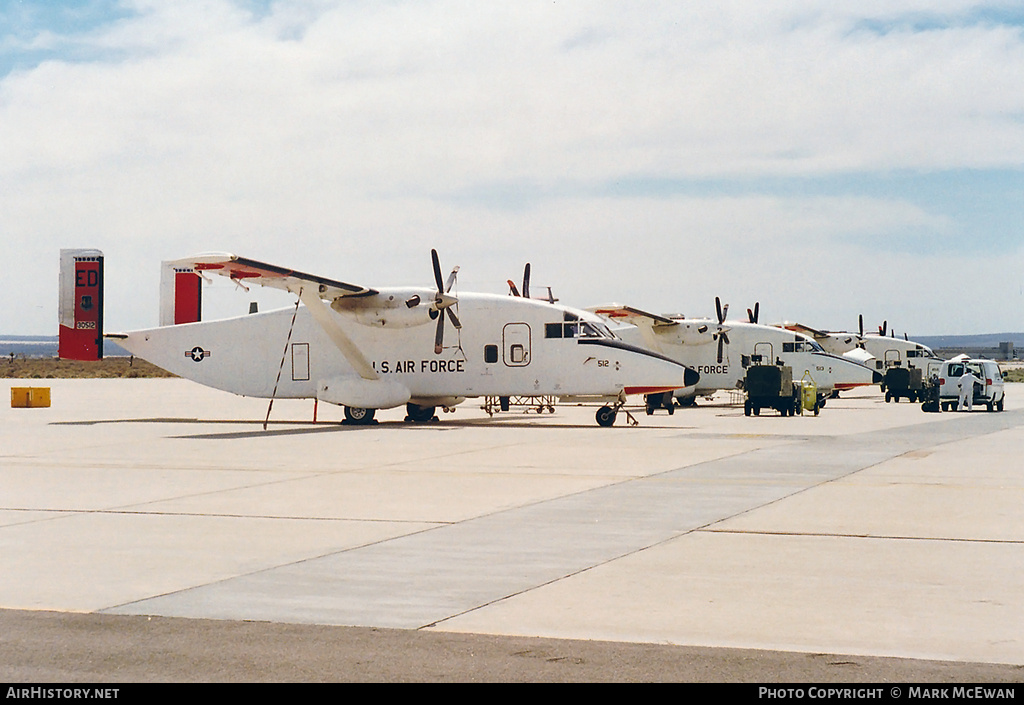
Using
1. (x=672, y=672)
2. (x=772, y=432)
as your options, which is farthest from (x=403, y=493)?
(x=772, y=432)

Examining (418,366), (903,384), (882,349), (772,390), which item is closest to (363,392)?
(418,366)

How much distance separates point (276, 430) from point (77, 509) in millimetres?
16425

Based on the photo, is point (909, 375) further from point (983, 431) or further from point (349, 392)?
point (349, 392)

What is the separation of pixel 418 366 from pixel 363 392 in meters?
1.76

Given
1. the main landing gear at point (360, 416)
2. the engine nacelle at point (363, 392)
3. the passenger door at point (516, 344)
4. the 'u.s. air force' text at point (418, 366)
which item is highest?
the passenger door at point (516, 344)

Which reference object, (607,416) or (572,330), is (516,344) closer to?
(572,330)

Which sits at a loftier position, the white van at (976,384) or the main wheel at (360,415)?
the white van at (976,384)

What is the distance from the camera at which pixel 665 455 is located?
68.8 ft

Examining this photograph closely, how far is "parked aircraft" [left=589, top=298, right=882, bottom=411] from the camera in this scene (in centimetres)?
4478

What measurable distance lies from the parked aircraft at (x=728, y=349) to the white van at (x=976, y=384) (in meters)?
3.43

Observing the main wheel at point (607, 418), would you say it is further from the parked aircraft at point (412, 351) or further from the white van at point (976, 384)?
the white van at point (976, 384)

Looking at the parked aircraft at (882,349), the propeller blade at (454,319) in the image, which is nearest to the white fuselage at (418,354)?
the propeller blade at (454,319)

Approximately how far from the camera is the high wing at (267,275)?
91.5 ft

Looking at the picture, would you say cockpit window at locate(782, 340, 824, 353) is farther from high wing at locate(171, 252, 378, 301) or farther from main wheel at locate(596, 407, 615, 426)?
high wing at locate(171, 252, 378, 301)
